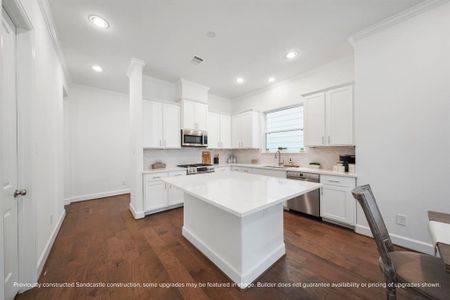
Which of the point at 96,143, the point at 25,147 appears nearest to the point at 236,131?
the point at 96,143

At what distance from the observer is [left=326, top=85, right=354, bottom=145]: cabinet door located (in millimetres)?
2750

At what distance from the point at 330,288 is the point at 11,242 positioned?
2.86m

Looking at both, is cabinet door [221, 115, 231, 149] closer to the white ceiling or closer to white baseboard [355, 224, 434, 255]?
the white ceiling

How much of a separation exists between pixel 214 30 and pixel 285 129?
278 centimetres

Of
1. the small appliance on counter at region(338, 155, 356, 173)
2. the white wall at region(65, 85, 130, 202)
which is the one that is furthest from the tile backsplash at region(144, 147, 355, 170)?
the white wall at region(65, 85, 130, 202)

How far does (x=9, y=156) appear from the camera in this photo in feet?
4.46

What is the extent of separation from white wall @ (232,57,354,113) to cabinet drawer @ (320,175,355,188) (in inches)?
69.4

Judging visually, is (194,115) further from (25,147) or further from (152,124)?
(25,147)

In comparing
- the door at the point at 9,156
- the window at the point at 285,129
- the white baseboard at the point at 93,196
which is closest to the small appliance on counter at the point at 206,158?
the window at the point at 285,129

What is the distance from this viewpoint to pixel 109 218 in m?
3.13

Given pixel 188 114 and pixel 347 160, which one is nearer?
pixel 347 160

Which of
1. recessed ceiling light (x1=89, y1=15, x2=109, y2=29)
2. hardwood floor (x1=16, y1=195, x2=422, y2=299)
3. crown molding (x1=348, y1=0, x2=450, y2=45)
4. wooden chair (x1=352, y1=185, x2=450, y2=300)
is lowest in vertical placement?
hardwood floor (x1=16, y1=195, x2=422, y2=299)

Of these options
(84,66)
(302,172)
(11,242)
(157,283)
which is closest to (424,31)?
(302,172)

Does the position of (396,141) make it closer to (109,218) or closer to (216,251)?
(216,251)
